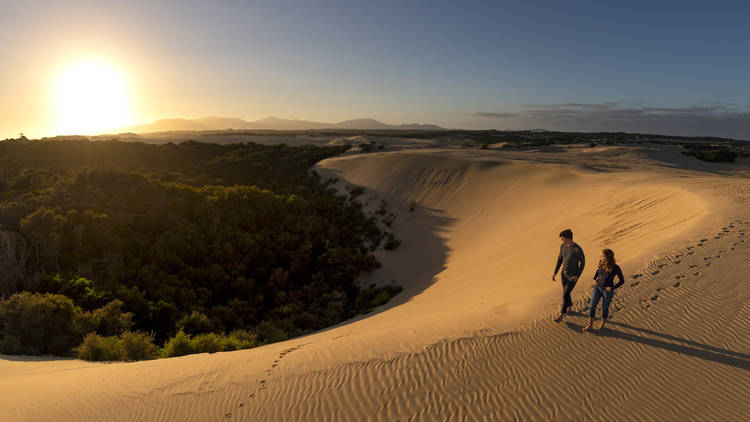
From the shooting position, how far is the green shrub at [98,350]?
5836 mm

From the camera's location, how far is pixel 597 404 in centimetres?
354

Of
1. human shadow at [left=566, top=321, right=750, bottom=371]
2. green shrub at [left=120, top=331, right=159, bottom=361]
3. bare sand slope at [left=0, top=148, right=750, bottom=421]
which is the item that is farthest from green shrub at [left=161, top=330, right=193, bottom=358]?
human shadow at [left=566, top=321, right=750, bottom=371]

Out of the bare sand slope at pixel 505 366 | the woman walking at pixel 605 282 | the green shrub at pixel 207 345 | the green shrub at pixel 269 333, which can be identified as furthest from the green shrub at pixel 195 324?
the woman walking at pixel 605 282

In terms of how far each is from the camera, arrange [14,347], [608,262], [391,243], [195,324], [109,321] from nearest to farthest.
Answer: [608,262], [14,347], [109,321], [195,324], [391,243]

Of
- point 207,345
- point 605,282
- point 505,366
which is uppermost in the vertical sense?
point 605,282

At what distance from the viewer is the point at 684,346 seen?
4332 mm

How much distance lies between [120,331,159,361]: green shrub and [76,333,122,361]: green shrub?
9cm

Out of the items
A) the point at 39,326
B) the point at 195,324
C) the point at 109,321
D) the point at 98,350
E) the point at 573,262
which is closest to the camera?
the point at 573,262

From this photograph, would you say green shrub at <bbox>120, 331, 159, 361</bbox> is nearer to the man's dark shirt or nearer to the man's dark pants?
the man's dark pants

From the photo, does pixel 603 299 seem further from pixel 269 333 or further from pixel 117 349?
pixel 117 349

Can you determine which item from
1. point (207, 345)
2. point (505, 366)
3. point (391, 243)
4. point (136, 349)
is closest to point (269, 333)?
point (207, 345)

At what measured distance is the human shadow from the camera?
4.06 m

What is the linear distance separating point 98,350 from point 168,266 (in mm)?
4729

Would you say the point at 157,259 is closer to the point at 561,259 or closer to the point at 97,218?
the point at 97,218
